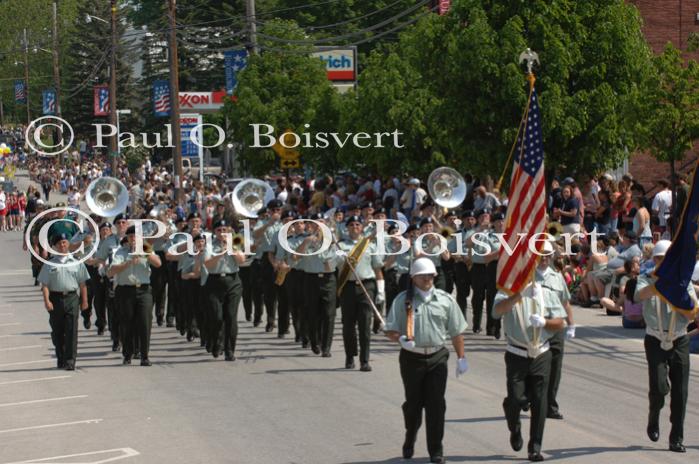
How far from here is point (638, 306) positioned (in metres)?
21.8

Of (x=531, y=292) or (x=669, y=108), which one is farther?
(x=669, y=108)

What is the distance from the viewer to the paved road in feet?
42.5

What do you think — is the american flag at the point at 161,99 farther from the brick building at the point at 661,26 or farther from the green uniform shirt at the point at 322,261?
the green uniform shirt at the point at 322,261

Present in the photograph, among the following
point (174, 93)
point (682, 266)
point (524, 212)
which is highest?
point (174, 93)

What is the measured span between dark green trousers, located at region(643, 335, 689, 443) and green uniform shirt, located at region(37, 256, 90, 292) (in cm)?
882

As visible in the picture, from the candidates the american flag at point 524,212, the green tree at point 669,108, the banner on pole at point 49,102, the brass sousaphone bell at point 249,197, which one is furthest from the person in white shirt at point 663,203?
the banner on pole at point 49,102

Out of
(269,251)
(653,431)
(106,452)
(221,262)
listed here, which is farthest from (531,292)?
(269,251)

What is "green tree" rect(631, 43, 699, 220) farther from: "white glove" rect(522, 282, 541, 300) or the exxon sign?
the exxon sign

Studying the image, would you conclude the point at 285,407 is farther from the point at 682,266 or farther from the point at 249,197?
the point at 249,197

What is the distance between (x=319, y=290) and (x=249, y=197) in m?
9.48

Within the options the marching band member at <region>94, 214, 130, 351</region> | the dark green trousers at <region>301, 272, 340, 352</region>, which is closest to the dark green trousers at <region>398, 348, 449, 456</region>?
the dark green trousers at <region>301, 272, 340, 352</region>

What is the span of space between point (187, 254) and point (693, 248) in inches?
387

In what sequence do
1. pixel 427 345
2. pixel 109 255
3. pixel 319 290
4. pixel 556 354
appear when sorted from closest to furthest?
pixel 427 345 → pixel 556 354 → pixel 319 290 → pixel 109 255

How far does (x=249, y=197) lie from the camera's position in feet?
94.6
